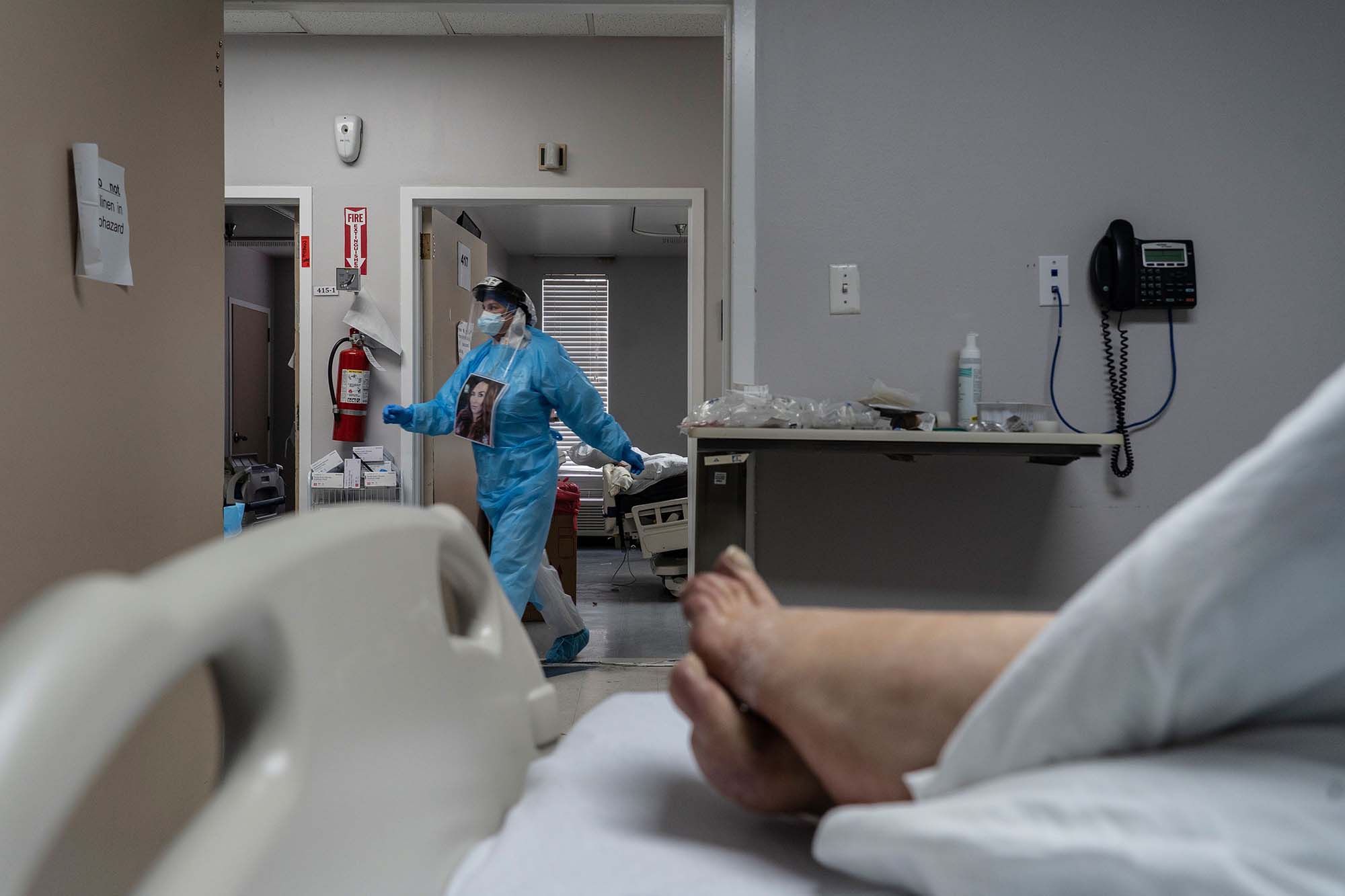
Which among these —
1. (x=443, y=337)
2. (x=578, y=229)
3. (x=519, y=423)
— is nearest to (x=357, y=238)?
(x=443, y=337)

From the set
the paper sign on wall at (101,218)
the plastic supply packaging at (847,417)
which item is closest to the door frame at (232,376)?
the paper sign on wall at (101,218)

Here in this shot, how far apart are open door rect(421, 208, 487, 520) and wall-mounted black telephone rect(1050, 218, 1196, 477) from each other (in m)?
2.53

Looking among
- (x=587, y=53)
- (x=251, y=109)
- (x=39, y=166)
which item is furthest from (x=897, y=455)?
(x=251, y=109)

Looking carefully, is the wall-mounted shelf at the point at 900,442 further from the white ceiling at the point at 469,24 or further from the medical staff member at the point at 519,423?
the white ceiling at the point at 469,24

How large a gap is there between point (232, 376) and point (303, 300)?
3.19 metres

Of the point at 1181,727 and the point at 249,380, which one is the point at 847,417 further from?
the point at 249,380

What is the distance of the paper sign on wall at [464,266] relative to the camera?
3.98 meters

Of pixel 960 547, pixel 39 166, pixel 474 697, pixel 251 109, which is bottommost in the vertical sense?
pixel 960 547

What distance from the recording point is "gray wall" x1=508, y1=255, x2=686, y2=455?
23.4 ft

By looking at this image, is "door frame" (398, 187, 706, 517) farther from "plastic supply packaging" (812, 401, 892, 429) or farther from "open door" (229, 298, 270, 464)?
"open door" (229, 298, 270, 464)

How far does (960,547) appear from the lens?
87.1 inches

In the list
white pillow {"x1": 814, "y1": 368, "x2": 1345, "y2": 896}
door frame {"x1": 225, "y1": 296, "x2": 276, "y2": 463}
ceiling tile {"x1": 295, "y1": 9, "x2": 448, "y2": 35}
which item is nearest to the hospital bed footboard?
white pillow {"x1": 814, "y1": 368, "x2": 1345, "y2": 896}

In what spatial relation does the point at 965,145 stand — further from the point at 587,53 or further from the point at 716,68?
the point at 587,53

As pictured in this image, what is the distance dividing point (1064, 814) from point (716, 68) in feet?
11.6
